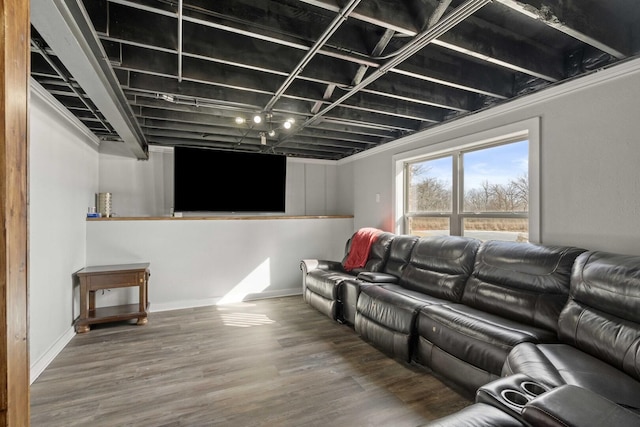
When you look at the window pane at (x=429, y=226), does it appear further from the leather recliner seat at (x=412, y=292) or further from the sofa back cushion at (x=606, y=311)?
the sofa back cushion at (x=606, y=311)

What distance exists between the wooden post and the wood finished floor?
1386 mm

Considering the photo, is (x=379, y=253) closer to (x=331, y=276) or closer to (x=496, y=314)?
(x=331, y=276)

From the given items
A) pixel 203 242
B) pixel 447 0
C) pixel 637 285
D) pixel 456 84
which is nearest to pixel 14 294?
pixel 447 0

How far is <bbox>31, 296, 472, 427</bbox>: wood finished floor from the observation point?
197 cm

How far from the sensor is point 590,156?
2330mm

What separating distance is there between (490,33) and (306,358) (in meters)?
2.95

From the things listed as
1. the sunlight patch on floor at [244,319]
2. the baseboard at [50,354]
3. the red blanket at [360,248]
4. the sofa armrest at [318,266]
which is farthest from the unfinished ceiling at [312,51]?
the sunlight patch on floor at [244,319]

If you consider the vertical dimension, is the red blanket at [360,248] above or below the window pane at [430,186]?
below

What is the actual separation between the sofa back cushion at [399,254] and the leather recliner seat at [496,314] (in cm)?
96

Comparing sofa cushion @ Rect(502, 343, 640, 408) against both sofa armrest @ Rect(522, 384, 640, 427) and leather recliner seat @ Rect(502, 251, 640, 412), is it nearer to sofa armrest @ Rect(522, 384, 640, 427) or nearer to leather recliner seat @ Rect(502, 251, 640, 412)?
leather recliner seat @ Rect(502, 251, 640, 412)

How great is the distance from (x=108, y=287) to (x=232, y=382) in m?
2.12

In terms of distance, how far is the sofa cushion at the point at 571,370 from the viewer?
1431mm

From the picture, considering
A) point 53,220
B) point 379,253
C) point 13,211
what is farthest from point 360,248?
point 13,211

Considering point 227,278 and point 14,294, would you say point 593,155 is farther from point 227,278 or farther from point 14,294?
point 227,278
